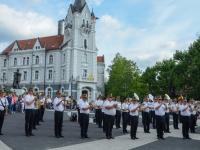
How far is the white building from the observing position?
73125 mm

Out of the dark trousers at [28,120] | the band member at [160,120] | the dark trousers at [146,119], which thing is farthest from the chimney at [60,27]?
the dark trousers at [28,120]

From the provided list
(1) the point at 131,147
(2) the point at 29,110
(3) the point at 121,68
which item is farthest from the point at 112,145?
(3) the point at 121,68

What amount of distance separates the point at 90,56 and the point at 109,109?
60119mm

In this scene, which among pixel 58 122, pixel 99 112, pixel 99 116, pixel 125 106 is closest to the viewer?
pixel 58 122

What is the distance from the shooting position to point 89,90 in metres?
74.9

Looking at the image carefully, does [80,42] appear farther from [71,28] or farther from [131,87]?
[131,87]

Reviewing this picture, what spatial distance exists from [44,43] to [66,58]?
1069 cm

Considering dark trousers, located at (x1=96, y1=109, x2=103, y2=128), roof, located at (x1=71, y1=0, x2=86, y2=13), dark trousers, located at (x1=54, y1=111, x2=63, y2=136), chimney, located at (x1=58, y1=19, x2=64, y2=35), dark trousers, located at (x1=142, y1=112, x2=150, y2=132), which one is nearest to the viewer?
dark trousers, located at (x1=54, y1=111, x2=63, y2=136)

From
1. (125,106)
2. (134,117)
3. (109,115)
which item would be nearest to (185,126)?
(134,117)

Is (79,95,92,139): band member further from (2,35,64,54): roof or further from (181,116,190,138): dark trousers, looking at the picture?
(2,35,64,54): roof

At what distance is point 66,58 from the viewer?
73.9 meters

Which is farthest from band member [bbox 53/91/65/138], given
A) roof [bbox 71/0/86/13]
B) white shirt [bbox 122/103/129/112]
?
roof [bbox 71/0/86/13]

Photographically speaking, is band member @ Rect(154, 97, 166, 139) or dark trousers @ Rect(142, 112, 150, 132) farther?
dark trousers @ Rect(142, 112, 150, 132)

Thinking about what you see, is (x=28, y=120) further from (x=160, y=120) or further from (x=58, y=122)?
(x=160, y=120)
